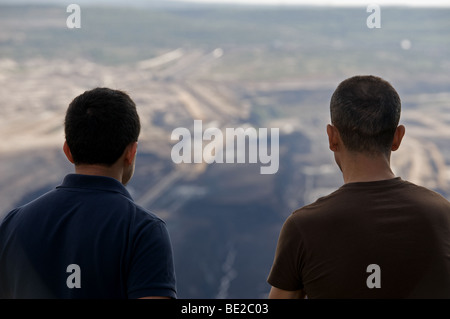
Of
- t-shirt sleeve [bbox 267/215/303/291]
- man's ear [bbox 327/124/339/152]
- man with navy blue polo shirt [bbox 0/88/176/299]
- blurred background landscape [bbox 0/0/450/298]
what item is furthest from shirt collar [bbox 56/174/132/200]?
blurred background landscape [bbox 0/0/450/298]

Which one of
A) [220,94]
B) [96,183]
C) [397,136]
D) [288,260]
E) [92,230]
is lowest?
[288,260]

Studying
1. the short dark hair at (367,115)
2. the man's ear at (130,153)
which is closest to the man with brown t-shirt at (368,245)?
the short dark hair at (367,115)

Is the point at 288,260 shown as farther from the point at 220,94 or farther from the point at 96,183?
the point at 220,94

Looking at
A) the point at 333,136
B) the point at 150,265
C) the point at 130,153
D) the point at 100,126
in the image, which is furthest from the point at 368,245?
the point at 100,126

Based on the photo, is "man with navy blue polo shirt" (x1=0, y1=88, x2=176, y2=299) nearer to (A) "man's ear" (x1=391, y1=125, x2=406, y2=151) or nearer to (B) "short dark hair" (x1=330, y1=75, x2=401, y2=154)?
(B) "short dark hair" (x1=330, y1=75, x2=401, y2=154)

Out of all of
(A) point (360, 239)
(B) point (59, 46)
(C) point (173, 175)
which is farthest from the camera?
(B) point (59, 46)
